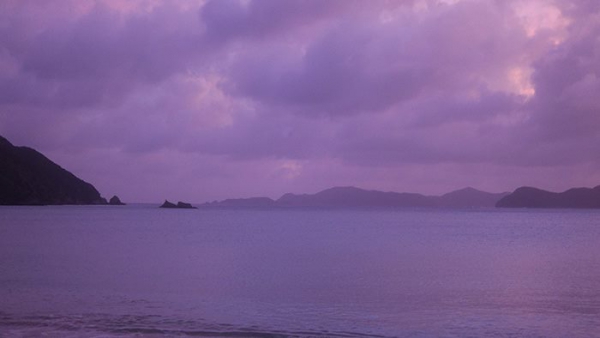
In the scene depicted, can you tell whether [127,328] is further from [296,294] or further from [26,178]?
[26,178]

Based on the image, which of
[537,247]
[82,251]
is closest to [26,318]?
[82,251]

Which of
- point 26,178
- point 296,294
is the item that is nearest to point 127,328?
point 296,294

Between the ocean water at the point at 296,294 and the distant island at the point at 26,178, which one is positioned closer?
the ocean water at the point at 296,294

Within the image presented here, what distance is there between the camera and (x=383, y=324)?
18.7 meters

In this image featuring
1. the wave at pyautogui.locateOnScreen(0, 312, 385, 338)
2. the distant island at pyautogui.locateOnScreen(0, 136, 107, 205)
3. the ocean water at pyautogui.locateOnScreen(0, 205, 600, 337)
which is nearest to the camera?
the wave at pyautogui.locateOnScreen(0, 312, 385, 338)

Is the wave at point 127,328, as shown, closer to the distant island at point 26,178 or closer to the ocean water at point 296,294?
the ocean water at point 296,294

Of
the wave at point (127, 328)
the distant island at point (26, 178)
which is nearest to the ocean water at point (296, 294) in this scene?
the wave at point (127, 328)

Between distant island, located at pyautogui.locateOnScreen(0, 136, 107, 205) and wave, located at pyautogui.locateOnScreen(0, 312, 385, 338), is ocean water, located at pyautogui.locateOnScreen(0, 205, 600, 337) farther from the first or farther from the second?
distant island, located at pyautogui.locateOnScreen(0, 136, 107, 205)

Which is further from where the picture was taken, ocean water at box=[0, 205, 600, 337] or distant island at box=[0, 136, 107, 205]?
distant island at box=[0, 136, 107, 205]

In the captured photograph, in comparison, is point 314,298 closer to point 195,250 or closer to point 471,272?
point 471,272

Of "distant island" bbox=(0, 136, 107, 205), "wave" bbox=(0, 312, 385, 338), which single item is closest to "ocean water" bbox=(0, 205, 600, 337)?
"wave" bbox=(0, 312, 385, 338)

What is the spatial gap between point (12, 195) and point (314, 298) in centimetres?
16969

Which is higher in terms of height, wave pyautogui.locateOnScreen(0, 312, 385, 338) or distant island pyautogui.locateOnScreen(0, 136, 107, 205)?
distant island pyautogui.locateOnScreen(0, 136, 107, 205)

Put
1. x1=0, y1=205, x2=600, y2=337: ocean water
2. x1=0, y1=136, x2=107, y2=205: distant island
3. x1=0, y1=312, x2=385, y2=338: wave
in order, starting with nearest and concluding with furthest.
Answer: x1=0, y1=312, x2=385, y2=338: wave, x1=0, y1=205, x2=600, y2=337: ocean water, x1=0, y1=136, x2=107, y2=205: distant island
